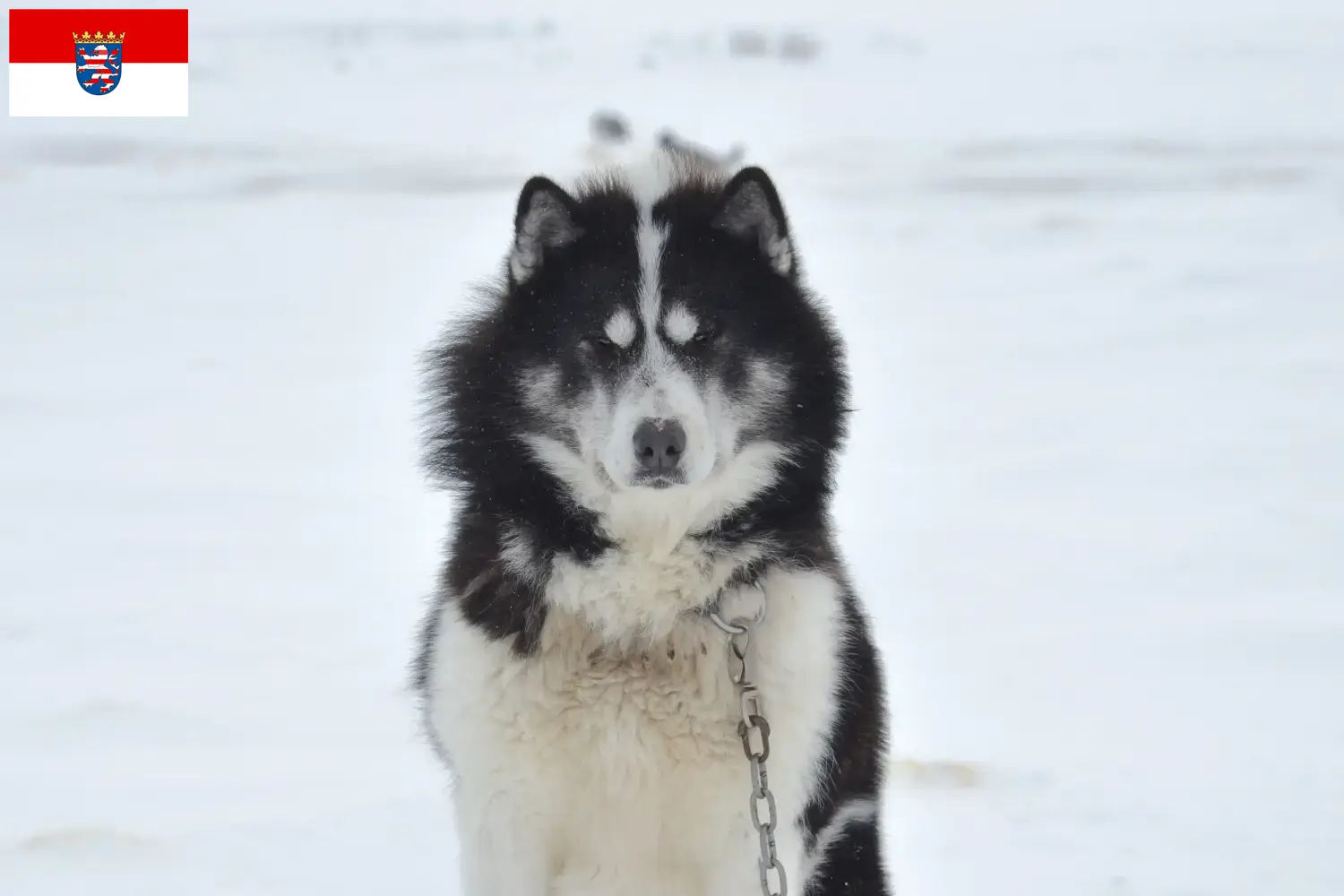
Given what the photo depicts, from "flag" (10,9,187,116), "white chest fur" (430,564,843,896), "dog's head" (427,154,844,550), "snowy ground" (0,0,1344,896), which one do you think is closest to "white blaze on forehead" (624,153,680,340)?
"dog's head" (427,154,844,550)

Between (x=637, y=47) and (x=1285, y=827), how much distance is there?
1788 cm

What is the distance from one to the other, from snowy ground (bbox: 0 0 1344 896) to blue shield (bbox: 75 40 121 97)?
115cm

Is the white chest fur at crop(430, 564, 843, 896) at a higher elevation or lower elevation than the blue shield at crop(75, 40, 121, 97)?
lower

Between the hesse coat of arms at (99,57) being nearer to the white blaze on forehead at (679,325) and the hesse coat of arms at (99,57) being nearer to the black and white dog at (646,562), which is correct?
the black and white dog at (646,562)

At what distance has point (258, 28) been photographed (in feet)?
67.1

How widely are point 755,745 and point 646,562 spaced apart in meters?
0.43

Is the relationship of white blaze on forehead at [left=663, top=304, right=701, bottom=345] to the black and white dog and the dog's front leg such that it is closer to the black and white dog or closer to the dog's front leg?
the black and white dog

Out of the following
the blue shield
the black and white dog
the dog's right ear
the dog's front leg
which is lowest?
the dog's front leg

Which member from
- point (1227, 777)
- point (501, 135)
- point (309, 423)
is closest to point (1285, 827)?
point (1227, 777)

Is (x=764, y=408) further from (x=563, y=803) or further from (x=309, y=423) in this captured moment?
(x=309, y=423)

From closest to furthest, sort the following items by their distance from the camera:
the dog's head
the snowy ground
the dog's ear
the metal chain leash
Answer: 1. the metal chain leash
2. the dog's head
3. the dog's ear
4. the snowy ground

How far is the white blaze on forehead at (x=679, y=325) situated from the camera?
3051mm

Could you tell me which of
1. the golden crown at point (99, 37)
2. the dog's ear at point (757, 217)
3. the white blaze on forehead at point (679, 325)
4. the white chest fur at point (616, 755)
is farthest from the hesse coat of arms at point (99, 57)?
the white chest fur at point (616, 755)

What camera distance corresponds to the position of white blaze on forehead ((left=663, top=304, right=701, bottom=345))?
10.0 ft
